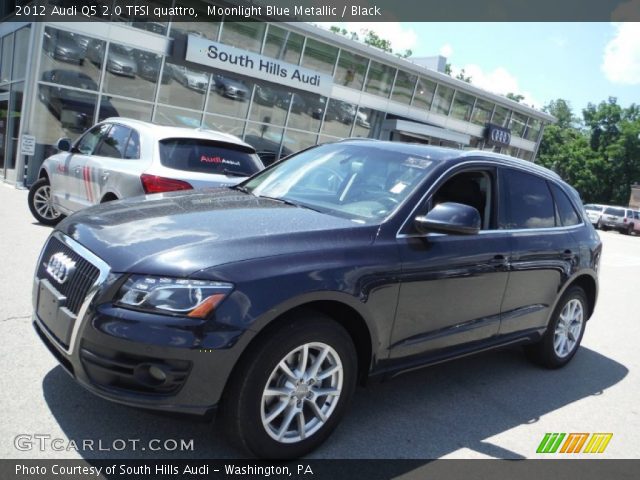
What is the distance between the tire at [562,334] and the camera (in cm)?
502

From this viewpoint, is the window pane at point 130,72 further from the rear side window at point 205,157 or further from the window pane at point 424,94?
the window pane at point 424,94

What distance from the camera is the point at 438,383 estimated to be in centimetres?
450

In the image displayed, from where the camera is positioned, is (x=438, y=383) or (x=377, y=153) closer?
(x=377, y=153)

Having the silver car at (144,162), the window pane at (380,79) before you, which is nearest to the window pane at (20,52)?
→ the silver car at (144,162)

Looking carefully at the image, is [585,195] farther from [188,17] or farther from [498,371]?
[498,371]

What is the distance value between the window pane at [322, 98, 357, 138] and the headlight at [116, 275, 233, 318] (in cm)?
2126

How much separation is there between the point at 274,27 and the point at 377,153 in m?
17.7

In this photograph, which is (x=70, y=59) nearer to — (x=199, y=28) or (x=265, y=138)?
(x=199, y=28)

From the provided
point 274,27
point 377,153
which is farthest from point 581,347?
point 274,27

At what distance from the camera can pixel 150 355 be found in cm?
259

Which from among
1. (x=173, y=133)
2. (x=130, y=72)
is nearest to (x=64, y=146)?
(x=173, y=133)

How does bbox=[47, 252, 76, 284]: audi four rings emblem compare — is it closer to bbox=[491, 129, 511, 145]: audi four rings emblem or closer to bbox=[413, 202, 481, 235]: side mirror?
bbox=[413, 202, 481, 235]: side mirror

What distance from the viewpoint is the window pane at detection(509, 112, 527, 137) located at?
114 feet

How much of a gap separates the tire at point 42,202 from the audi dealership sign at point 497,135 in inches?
1086
